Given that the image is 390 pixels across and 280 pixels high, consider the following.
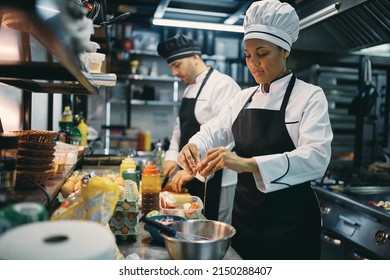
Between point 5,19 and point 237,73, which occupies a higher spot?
point 237,73

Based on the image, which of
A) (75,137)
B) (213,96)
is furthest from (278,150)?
(75,137)

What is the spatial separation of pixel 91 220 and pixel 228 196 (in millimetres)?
1588

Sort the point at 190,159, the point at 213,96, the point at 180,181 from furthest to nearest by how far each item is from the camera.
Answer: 1. the point at 213,96
2. the point at 180,181
3. the point at 190,159

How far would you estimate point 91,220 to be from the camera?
84 cm

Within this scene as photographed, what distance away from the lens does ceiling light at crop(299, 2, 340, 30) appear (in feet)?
7.22

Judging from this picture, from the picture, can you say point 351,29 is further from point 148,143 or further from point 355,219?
point 148,143

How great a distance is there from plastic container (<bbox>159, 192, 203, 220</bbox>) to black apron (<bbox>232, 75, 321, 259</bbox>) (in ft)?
0.79

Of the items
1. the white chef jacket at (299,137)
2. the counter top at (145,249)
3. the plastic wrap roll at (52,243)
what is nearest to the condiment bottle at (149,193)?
the counter top at (145,249)

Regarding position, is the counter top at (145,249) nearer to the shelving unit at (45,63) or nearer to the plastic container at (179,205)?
the plastic container at (179,205)

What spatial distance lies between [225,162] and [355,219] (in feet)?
3.78

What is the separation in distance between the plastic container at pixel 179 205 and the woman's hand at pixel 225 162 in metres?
0.20

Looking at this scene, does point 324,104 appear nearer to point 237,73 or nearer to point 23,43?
point 23,43

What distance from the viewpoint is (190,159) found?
65.9 inches
